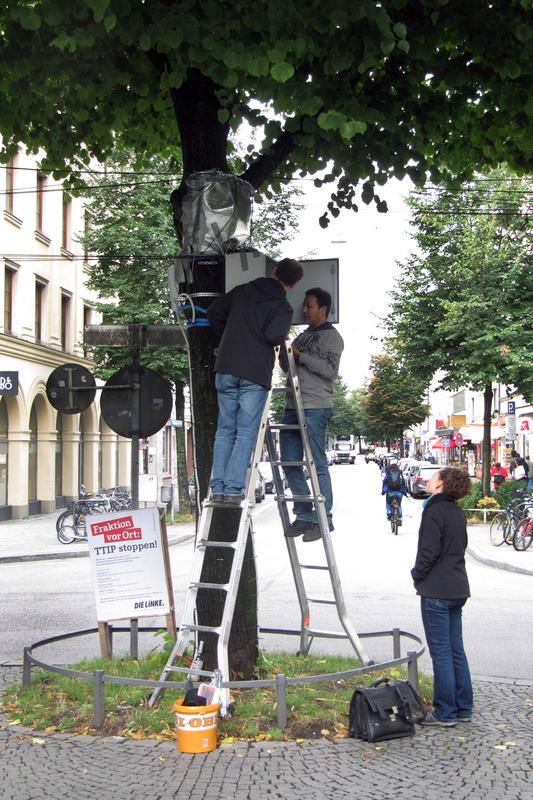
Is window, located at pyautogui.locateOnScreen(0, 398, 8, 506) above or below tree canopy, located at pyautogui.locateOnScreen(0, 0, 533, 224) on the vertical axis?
below

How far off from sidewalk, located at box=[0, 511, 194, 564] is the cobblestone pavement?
13197mm

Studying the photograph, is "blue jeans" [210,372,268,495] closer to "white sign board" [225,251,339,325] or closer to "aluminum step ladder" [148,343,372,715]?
"aluminum step ladder" [148,343,372,715]

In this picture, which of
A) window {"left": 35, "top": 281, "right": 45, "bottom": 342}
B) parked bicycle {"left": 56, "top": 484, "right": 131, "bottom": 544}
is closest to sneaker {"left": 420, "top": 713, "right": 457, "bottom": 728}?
parked bicycle {"left": 56, "top": 484, "right": 131, "bottom": 544}

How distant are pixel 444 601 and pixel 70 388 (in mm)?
4846

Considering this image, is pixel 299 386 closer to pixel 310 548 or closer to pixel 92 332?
pixel 92 332

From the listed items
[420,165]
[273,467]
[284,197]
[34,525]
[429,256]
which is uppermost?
[284,197]

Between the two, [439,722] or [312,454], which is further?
[312,454]

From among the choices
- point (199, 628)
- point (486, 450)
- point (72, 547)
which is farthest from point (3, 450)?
point (199, 628)

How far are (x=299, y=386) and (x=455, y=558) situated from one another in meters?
1.65

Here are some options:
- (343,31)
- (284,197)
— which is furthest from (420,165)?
(284,197)

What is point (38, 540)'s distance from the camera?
2159 cm

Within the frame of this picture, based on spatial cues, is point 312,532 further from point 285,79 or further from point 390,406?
point 390,406

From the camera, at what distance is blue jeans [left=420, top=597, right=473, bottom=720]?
19.2 ft

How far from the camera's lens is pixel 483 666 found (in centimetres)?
803
